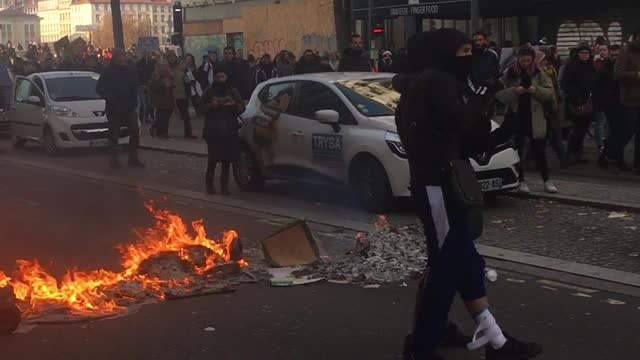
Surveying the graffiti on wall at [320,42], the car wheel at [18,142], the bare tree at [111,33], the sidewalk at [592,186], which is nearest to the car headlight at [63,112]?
the car wheel at [18,142]

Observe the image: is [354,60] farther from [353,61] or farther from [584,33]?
[584,33]

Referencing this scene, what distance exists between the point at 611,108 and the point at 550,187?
2.58m

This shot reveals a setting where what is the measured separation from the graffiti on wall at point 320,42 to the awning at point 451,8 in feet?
27.6

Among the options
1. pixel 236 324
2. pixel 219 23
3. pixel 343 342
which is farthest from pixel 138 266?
pixel 219 23

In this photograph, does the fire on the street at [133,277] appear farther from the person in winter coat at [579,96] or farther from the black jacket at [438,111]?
the person in winter coat at [579,96]

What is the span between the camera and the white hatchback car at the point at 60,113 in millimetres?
17281

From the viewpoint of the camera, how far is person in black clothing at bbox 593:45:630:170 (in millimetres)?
12258

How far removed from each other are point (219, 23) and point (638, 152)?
3302 cm

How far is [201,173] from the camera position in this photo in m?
14.3

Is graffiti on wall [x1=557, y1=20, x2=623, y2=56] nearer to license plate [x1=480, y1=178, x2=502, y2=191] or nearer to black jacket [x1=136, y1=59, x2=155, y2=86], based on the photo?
black jacket [x1=136, y1=59, x2=155, y2=86]

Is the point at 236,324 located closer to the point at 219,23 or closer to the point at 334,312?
the point at 334,312

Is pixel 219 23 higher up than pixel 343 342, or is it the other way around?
pixel 219 23

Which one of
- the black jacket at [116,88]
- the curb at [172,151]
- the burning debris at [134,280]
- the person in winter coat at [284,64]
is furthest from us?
the person in winter coat at [284,64]

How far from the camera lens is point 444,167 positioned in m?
4.77
